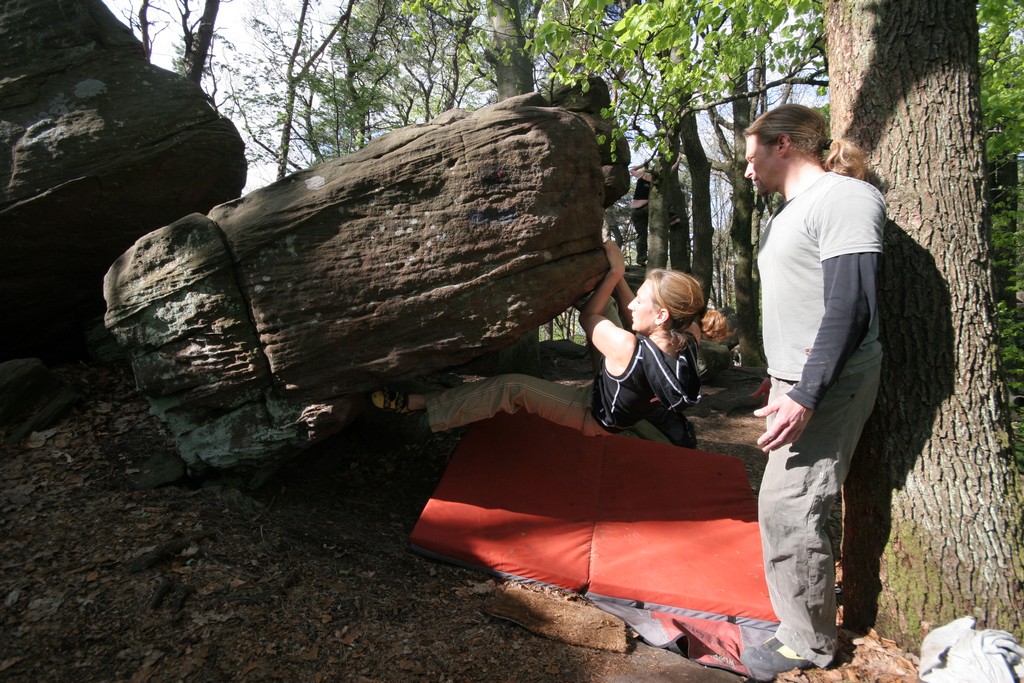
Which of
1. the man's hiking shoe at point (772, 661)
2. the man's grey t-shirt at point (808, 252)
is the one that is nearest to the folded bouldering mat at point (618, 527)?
the man's hiking shoe at point (772, 661)

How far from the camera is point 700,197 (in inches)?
423

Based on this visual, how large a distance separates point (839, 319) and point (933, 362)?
32.8 inches

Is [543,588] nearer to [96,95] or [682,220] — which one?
[96,95]

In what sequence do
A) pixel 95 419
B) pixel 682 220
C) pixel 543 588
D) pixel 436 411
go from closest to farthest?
pixel 543 588 → pixel 436 411 → pixel 95 419 → pixel 682 220

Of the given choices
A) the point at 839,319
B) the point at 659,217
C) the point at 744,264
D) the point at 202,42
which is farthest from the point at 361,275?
the point at 744,264

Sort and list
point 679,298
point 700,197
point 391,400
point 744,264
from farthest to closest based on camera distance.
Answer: point 744,264
point 700,197
point 391,400
point 679,298

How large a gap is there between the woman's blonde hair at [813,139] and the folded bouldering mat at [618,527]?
222 cm

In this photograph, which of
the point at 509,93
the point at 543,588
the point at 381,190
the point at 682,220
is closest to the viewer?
the point at 543,588

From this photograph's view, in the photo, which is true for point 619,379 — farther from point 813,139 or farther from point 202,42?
point 202,42

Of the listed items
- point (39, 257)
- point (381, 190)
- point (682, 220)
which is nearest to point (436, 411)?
point (381, 190)

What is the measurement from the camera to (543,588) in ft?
11.9

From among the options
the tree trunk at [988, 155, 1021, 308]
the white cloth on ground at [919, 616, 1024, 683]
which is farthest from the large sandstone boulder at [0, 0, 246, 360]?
the tree trunk at [988, 155, 1021, 308]

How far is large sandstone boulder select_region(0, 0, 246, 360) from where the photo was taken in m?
4.96

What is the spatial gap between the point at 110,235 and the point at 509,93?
6142 millimetres
